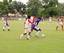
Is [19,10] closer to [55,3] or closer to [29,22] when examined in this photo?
[55,3]

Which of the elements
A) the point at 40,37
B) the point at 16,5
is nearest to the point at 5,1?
the point at 16,5

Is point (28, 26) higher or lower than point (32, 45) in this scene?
higher

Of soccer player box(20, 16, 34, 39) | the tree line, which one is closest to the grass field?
soccer player box(20, 16, 34, 39)

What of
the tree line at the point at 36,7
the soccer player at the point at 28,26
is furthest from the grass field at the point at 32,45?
the tree line at the point at 36,7

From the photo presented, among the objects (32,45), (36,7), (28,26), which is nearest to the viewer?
(32,45)

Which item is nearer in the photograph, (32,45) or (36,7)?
(32,45)

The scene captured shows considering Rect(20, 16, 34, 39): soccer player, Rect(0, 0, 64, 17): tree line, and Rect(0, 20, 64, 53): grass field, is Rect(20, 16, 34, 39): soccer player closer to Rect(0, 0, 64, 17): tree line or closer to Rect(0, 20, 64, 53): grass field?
Rect(0, 20, 64, 53): grass field

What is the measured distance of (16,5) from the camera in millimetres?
131375

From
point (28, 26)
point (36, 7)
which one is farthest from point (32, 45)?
point (36, 7)

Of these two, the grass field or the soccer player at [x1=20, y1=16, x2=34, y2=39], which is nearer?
the grass field

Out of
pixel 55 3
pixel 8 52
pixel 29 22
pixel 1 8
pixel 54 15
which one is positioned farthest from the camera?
pixel 1 8

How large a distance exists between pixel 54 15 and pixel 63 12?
428 centimetres

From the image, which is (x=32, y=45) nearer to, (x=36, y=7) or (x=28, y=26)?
(x=28, y=26)

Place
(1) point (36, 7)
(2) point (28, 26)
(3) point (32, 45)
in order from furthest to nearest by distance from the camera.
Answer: (1) point (36, 7), (2) point (28, 26), (3) point (32, 45)
